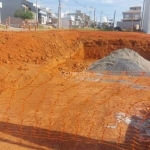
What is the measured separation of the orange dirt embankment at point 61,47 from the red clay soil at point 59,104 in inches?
2.4

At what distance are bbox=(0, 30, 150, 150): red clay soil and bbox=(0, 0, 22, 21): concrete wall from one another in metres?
40.3

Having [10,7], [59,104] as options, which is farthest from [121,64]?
[10,7]

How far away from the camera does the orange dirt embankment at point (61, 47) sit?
11.2m

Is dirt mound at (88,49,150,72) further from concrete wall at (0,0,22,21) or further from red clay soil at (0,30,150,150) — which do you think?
concrete wall at (0,0,22,21)

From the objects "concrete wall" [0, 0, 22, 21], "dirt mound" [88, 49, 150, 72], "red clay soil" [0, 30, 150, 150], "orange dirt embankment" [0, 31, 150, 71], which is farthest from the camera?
"concrete wall" [0, 0, 22, 21]

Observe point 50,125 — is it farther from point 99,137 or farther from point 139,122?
point 139,122

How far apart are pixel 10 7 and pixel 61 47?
40.9 m

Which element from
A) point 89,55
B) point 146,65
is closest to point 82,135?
point 146,65

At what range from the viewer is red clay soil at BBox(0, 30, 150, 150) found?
446 cm

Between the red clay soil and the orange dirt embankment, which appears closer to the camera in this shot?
the red clay soil

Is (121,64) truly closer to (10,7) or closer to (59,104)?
(59,104)

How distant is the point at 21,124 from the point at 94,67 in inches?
286

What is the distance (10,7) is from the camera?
51125 millimetres

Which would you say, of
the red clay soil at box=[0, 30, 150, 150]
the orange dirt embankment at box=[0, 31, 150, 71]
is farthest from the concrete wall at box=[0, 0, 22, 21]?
the red clay soil at box=[0, 30, 150, 150]
